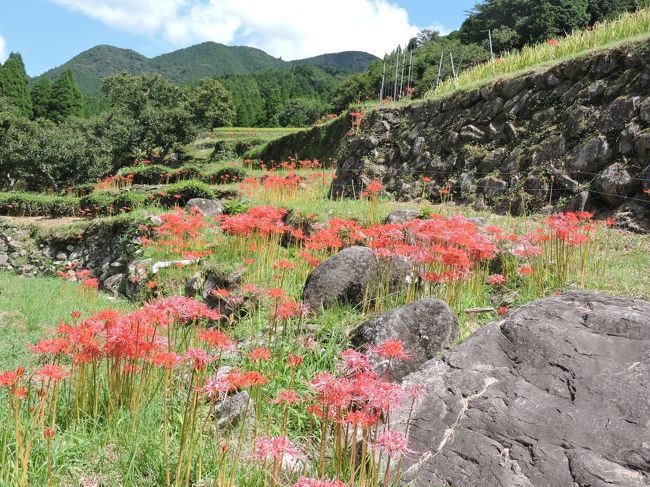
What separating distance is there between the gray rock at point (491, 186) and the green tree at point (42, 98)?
56332mm

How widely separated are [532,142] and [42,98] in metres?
59.5

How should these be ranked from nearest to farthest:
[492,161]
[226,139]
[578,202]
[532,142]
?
[578,202]
[532,142]
[492,161]
[226,139]

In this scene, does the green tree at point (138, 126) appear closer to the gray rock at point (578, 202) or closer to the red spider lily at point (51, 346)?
the gray rock at point (578, 202)

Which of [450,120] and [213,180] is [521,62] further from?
[213,180]

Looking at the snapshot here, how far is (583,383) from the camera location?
10.4 feet

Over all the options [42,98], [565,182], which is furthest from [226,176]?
[42,98]

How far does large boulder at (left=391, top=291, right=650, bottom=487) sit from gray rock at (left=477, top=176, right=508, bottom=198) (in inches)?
224

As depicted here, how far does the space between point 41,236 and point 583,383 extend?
46.4 ft

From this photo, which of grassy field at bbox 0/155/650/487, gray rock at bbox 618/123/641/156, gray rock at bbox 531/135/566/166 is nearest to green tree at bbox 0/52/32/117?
grassy field at bbox 0/155/650/487

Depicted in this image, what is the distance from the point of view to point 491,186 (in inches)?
377

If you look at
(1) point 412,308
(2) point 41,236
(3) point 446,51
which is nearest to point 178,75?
(3) point 446,51

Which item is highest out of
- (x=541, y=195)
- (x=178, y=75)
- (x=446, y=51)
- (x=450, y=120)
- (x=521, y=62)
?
(x=178, y=75)

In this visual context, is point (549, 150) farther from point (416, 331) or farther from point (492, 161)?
point (416, 331)

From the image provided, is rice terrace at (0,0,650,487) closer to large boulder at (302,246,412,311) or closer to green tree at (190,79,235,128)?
large boulder at (302,246,412,311)
